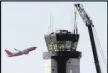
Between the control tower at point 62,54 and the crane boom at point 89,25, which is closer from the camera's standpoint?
the control tower at point 62,54

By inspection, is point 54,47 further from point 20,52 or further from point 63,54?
point 20,52

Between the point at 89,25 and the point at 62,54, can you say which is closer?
the point at 62,54

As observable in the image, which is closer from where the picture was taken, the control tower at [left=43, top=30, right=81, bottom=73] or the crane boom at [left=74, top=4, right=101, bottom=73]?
the control tower at [left=43, top=30, right=81, bottom=73]

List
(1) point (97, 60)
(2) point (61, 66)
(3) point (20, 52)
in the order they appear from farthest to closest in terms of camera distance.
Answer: (3) point (20, 52)
(1) point (97, 60)
(2) point (61, 66)

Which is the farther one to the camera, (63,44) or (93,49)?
(93,49)

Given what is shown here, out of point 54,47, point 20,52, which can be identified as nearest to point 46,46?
point 54,47

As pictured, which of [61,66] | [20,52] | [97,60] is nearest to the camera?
[61,66]

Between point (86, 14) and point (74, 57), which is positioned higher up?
point (86, 14)
